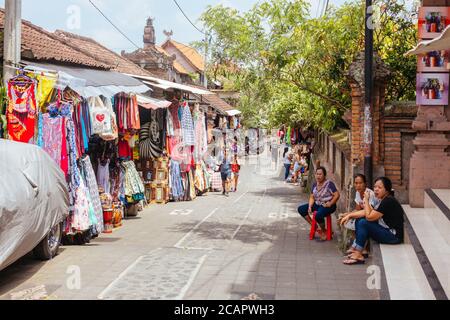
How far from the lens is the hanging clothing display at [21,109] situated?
8.70 metres

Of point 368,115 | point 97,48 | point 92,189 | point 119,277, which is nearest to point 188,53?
point 97,48

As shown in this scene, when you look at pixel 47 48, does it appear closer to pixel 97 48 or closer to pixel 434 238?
pixel 434 238

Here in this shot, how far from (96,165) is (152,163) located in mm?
4691

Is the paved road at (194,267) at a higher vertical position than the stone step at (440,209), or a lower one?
lower

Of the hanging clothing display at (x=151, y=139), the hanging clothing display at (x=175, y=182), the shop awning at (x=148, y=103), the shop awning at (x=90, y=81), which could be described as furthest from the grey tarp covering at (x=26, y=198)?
the hanging clothing display at (x=175, y=182)

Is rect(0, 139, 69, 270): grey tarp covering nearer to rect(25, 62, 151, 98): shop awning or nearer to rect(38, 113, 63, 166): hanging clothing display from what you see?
rect(38, 113, 63, 166): hanging clothing display

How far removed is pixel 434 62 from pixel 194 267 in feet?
18.0

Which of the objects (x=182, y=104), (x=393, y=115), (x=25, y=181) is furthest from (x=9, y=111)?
(x=182, y=104)

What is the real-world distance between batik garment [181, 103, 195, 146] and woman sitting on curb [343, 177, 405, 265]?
10183mm

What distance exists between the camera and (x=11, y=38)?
9195mm

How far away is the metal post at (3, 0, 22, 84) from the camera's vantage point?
909 centimetres

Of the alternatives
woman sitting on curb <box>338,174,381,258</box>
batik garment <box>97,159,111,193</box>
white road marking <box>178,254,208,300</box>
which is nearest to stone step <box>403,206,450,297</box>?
woman sitting on curb <box>338,174,381,258</box>

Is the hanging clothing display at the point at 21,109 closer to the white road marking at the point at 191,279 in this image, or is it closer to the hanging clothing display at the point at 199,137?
the white road marking at the point at 191,279

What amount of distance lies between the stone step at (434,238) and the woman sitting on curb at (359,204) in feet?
2.09
